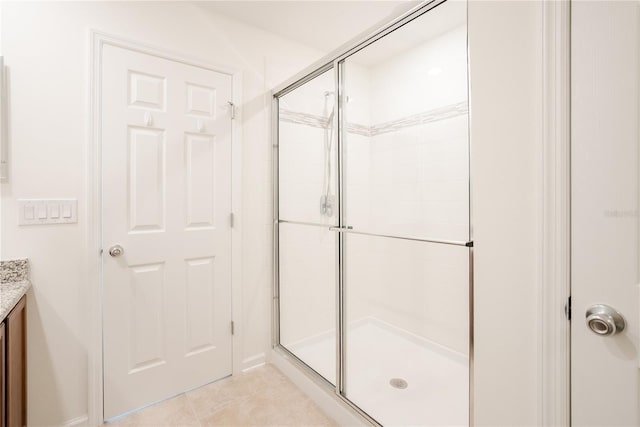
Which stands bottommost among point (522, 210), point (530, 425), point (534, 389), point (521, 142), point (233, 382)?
point (233, 382)

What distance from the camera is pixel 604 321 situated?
2.47 feet

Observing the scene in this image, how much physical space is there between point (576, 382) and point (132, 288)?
2.01 m

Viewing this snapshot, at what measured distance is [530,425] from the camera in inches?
33.8

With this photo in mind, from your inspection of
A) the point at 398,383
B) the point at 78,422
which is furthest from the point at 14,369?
the point at 398,383

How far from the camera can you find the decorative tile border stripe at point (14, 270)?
1409 mm

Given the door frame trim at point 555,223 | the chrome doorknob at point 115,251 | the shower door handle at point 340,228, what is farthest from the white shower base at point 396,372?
the chrome doorknob at point 115,251

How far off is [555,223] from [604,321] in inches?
10.4

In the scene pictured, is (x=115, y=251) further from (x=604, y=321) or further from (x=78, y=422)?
(x=604, y=321)

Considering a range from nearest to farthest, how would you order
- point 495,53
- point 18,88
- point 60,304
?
point 495,53
point 18,88
point 60,304

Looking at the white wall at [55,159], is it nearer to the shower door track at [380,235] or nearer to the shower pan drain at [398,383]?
the shower door track at [380,235]

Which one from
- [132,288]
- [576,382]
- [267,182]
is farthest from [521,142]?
[132,288]

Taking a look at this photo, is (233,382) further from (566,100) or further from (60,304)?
(566,100)

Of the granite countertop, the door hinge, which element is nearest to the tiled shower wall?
the door hinge

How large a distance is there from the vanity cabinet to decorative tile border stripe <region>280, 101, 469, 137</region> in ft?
5.96
